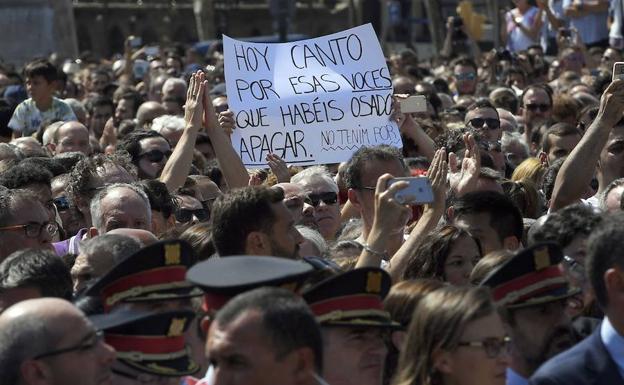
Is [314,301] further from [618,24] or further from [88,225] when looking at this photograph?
[618,24]

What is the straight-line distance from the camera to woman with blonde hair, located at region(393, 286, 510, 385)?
4.75 meters

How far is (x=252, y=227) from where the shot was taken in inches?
236

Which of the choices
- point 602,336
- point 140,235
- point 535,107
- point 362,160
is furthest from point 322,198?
point 535,107

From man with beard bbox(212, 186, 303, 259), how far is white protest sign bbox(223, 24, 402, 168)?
3.20m

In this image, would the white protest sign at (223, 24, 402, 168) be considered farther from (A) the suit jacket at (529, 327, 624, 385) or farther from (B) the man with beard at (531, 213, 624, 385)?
(A) the suit jacket at (529, 327, 624, 385)

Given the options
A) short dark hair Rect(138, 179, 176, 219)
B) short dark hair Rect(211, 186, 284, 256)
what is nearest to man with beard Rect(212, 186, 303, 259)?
short dark hair Rect(211, 186, 284, 256)

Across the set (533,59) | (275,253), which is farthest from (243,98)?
(533,59)

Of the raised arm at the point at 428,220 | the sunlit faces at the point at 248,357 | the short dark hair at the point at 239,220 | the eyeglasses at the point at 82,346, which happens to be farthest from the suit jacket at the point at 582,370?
the raised arm at the point at 428,220

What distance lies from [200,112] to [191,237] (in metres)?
2.52

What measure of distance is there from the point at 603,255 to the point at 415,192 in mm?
1687

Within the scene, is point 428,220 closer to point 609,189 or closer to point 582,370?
point 609,189

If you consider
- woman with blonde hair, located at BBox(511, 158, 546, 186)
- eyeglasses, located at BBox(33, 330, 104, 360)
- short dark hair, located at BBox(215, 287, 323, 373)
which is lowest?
woman with blonde hair, located at BBox(511, 158, 546, 186)

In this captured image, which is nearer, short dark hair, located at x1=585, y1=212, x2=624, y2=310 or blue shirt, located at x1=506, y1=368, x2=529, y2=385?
short dark hair, located at x1=585, y1=212, x2=624, y2=310

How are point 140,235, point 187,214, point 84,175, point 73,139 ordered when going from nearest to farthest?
point 140,235 → point 84,175 → point 187,214 → point 73,139
